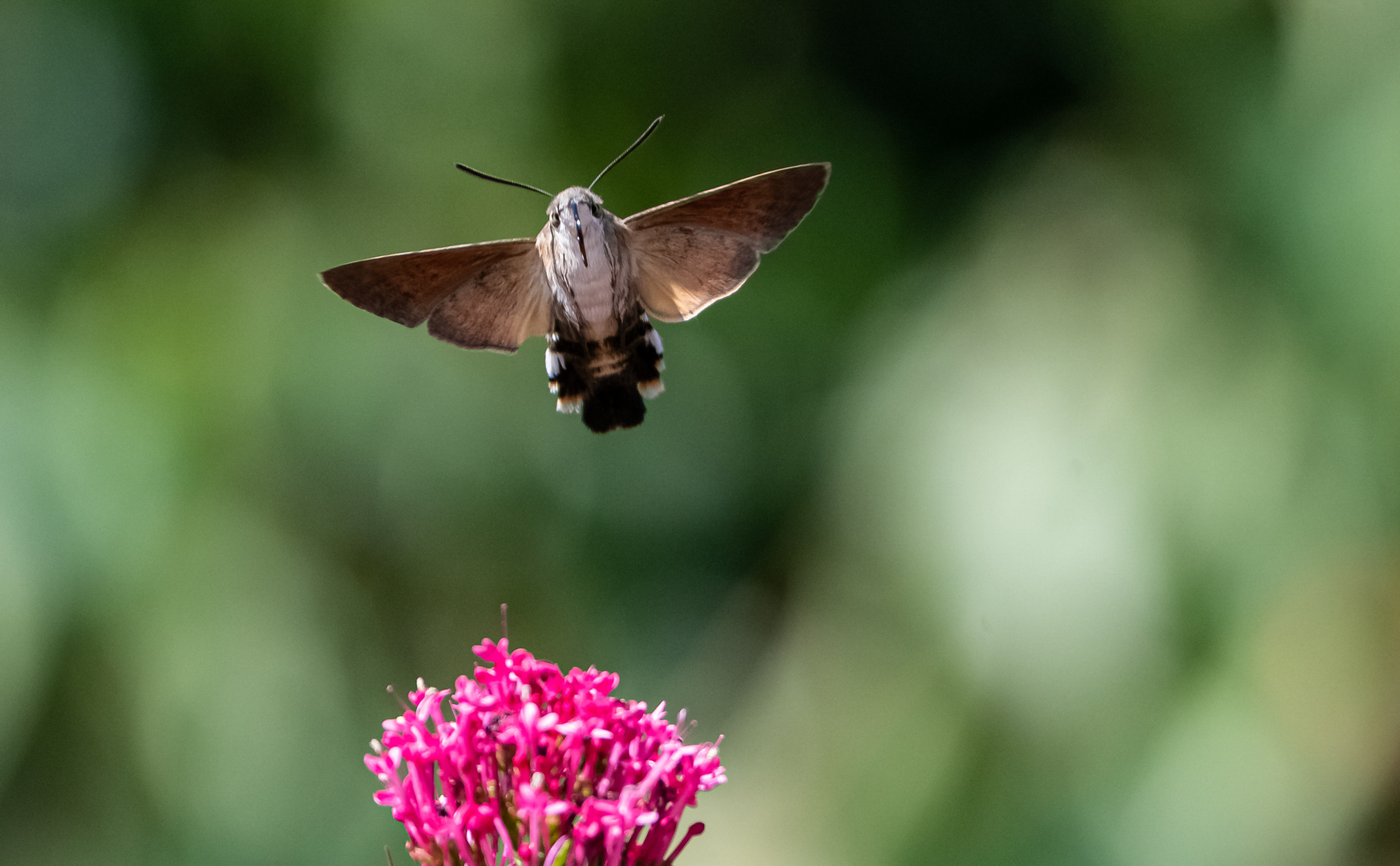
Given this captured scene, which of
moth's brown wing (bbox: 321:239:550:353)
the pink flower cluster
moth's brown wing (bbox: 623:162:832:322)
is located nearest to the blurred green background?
moth's brown wing (bbox: 623:162:832:322)

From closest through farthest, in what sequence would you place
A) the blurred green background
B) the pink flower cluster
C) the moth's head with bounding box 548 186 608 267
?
1. the pink flower cluster
2. the moth's head with bounding box 548 186 608 267
3. the blurred green background

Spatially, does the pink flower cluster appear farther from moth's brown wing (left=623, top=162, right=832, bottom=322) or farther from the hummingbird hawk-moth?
moth's brown wing (left=623, top=162, right=832, bottom=322)

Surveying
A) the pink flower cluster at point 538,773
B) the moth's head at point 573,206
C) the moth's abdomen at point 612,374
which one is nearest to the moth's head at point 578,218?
the moth's head at point 573,206

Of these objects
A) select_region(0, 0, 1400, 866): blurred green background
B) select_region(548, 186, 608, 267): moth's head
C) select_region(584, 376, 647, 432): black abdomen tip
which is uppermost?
select_region(0, 0, 1400, 866): blurred green background

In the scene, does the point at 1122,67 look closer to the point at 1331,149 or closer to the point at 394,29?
the point at 1331,149

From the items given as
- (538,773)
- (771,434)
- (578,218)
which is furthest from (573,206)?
(771,434)

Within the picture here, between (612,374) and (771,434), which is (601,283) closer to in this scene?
(612,374)

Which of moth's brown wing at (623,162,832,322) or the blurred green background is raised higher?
the blurred green background

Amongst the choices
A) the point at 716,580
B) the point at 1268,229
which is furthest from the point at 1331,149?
the point at 716,580

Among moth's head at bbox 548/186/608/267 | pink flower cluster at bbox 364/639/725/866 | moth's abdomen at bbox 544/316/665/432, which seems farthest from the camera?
moth's abdomen at bbox 544/316/665/432
